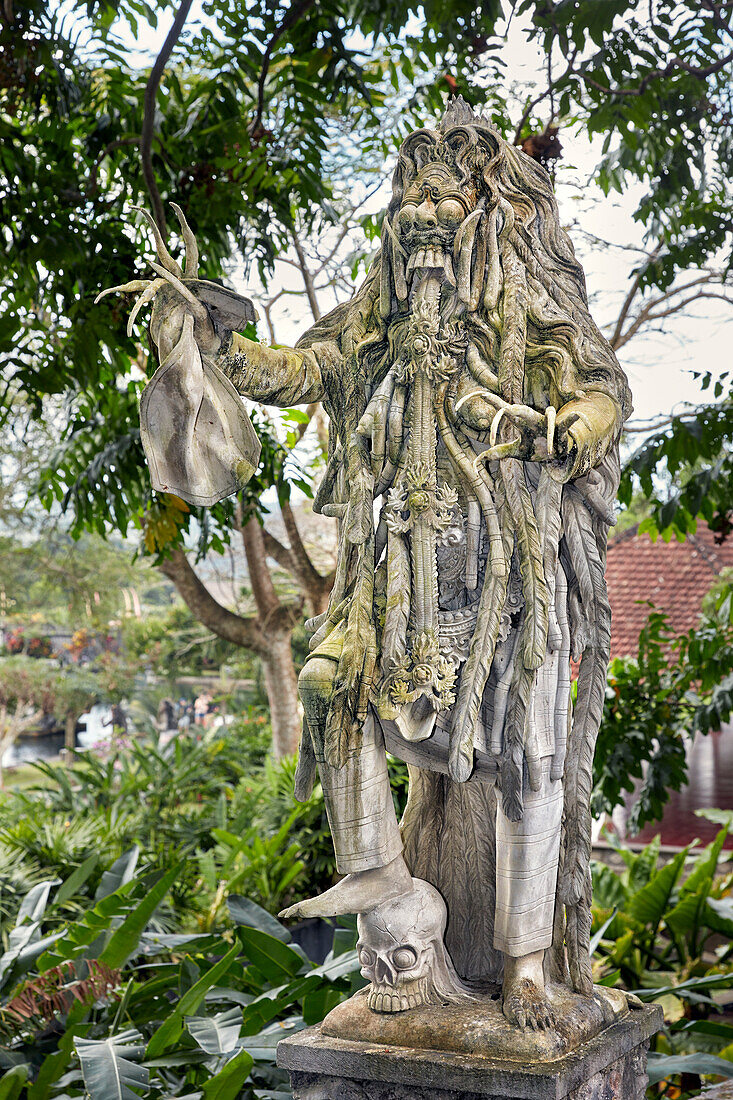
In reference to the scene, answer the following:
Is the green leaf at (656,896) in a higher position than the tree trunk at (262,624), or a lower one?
lower

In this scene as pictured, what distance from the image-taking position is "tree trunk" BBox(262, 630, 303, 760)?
669 centimetres

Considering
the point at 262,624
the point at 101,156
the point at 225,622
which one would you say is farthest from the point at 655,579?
the point at 101,156

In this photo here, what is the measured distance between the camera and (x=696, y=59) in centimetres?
445

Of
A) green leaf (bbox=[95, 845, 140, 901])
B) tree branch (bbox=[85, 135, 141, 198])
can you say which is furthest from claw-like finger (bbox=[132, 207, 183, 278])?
green leaf (bbox=[95, 845, 140, 901])

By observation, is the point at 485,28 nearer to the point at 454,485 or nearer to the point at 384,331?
the point at 384,331

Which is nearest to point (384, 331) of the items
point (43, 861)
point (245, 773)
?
point (43, 861)

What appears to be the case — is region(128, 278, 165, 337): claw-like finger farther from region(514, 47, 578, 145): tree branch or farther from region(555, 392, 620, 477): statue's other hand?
region(514, 47, 578, 145): tree branch

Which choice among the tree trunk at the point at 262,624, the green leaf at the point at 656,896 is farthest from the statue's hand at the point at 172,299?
the tree trunk at the point at 262,624

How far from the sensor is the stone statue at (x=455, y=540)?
2.14m

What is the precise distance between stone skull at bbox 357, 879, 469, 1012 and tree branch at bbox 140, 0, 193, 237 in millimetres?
2427

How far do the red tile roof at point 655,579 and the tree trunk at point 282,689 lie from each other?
3.61 m

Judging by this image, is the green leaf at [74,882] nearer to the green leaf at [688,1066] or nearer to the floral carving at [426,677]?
the green leaf at [688,1066]

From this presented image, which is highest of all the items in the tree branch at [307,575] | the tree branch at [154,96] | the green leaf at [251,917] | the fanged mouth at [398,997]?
the tree branch at [154,96]

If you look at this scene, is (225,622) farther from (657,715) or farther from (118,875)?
(657,715)
